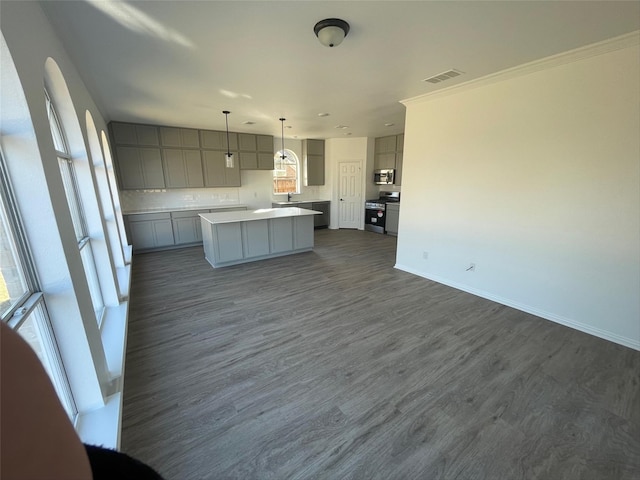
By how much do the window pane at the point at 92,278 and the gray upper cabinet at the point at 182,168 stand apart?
3764 millimetres

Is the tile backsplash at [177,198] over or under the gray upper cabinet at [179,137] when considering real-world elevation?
under

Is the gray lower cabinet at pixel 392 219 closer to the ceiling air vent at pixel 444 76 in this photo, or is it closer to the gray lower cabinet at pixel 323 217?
the gray lower cabinet at pixel 323 217

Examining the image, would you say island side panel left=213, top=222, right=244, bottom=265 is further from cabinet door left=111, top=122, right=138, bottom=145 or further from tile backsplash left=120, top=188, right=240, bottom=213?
cabinet door left=111, top=122, right=138, bottom=145

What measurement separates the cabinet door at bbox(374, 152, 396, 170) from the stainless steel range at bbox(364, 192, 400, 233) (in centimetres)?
79

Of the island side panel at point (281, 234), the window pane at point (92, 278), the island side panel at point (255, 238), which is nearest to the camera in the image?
the window pane at point (92, 278)

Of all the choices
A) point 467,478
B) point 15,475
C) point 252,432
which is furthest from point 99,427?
point 467,478

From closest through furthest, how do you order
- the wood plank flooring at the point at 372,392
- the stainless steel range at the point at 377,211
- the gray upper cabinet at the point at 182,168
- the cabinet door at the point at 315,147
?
the wood plank flooring at the point at 372,392, the gray upper cabinet at the point at 182,168, the stainless steel range at the point at 377,211, the cabinet door at the point at 315,147

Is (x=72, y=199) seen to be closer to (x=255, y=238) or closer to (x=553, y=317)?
(x=255, y=238)

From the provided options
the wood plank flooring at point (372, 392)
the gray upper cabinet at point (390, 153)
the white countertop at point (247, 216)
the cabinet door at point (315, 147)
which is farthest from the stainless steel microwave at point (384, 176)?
the wood plank flooring at point (372, 392)

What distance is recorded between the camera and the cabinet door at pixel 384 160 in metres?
7.09

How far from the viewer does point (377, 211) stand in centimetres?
745

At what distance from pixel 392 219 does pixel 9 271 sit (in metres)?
6.82

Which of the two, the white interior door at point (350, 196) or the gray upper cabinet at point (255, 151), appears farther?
the white interior door at point (350, 196)

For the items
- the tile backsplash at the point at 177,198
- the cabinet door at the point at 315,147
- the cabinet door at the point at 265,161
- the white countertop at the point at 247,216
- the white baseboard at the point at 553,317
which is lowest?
the white baseboard at the point at 553,317
